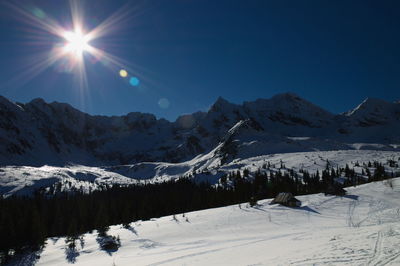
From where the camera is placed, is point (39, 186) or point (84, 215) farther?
point (39, 186)

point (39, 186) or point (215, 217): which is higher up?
point (39, 186)

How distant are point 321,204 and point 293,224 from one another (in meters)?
13.3

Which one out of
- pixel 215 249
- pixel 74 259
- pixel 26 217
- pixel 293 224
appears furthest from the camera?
pixel 26 217

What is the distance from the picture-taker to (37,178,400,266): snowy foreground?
1476 centimetres

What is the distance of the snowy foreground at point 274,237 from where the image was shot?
14758 mm

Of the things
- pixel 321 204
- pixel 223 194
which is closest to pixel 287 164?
pixel 223 194

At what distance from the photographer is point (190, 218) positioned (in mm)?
41594

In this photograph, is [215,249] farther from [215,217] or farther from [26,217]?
[26,217]

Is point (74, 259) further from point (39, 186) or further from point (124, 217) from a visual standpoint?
point (39, 186)

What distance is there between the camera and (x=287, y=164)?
168000 millimetres

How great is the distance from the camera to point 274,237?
78.8 ft

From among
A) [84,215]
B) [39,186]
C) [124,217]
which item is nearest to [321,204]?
[124,217]

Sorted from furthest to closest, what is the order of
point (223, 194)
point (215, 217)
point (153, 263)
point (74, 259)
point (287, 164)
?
point (287, 164) → point (223, 194) → point (215, 217) → point (74, 259) → point (153, 263)

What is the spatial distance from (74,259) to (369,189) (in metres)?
51.2
